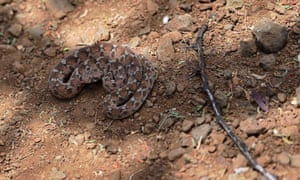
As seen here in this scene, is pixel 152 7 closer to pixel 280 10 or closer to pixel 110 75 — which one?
pixel 110 75

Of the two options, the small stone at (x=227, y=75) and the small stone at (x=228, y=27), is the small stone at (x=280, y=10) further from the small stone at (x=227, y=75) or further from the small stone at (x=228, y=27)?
the small stone at (x=227, y=75)

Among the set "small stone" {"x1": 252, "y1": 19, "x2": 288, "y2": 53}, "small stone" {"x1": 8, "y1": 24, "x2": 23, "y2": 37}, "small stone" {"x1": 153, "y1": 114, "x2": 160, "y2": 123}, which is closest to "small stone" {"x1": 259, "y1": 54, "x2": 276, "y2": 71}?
"small stone" {"x1": 252, "y1": 19, "x2": 288, "y2": 53}

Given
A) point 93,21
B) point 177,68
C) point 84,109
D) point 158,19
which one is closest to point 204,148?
point 177,68

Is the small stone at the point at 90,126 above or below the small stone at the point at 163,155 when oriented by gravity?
above

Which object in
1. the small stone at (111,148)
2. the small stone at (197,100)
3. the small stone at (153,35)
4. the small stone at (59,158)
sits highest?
the small stone at (153,35)

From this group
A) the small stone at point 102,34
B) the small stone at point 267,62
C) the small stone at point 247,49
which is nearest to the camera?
the small stone at point 267,62

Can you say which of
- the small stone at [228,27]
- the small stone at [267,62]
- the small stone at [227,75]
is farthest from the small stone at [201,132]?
the small stone at [228,27]
